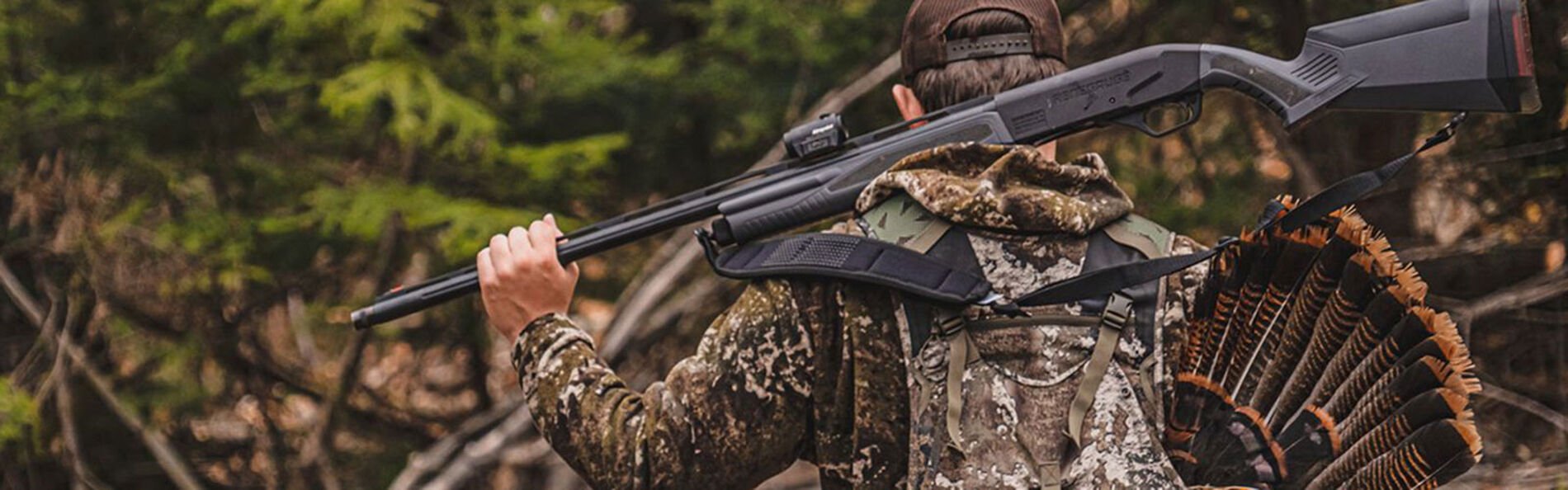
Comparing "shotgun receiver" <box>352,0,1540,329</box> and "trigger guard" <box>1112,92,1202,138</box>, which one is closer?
"shotgun receiver" <box>352,0,1540,329</box>

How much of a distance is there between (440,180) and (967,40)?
15.6ft

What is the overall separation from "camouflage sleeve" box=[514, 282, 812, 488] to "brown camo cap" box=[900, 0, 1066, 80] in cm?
55

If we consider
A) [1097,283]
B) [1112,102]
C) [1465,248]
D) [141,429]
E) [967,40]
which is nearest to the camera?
[1097,283]

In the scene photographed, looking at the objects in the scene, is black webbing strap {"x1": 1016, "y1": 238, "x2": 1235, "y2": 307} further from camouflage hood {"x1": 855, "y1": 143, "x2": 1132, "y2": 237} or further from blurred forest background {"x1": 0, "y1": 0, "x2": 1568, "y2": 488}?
blurred forest background {"x1": 0, "y1": 0, "x2": 1568, "y2": 488}

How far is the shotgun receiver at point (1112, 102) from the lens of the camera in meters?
2.50

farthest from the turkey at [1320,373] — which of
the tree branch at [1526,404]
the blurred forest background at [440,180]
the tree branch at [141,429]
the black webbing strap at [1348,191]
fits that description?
the tree branch at [141,429]

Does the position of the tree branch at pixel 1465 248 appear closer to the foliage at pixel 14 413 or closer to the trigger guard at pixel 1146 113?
the trigger guard at pixel 1146 113

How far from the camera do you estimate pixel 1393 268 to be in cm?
244

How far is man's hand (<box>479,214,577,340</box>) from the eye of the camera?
8.64 feet

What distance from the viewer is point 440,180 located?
691 centimetres

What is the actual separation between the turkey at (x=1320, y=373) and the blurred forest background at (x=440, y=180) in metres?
3.38

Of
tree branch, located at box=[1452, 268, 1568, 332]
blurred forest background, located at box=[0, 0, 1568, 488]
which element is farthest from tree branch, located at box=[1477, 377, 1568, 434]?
tree branch, located at box=[1452, 268, 1568, 332]

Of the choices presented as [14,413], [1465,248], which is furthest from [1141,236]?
[14,413]

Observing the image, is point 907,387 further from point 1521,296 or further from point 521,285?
point 1521,296
